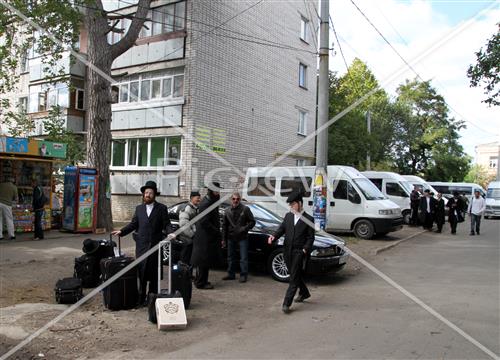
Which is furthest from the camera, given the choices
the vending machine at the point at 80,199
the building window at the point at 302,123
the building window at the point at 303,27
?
the building window at the point at 302,123

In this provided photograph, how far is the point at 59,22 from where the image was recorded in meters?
13.8

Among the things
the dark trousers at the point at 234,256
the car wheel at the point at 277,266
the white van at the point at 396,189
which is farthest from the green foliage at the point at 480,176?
the dark trousers at the point at 234,256

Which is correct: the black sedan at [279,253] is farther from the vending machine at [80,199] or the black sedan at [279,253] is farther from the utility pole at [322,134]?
the vending machine at [80,199]

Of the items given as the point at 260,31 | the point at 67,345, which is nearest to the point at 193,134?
the point at 260,31

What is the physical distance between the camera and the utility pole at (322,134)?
36.9 feet

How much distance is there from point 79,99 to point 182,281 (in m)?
18.8

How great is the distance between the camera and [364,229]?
1477 centimetres

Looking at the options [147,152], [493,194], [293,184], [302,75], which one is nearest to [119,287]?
[293,184]

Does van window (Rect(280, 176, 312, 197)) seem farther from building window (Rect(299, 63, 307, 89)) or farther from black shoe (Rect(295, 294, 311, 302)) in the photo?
building window (Rect(299, 63, 307, 89))

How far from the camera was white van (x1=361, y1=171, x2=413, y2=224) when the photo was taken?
802 inches

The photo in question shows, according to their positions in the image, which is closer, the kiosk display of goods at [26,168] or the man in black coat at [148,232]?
the man in black coat at [148,232]

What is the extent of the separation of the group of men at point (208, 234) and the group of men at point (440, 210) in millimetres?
11769

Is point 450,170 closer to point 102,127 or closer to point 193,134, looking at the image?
point 193,134

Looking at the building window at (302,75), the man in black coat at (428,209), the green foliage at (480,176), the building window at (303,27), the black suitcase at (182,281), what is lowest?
the black suitcase at (182,281)
